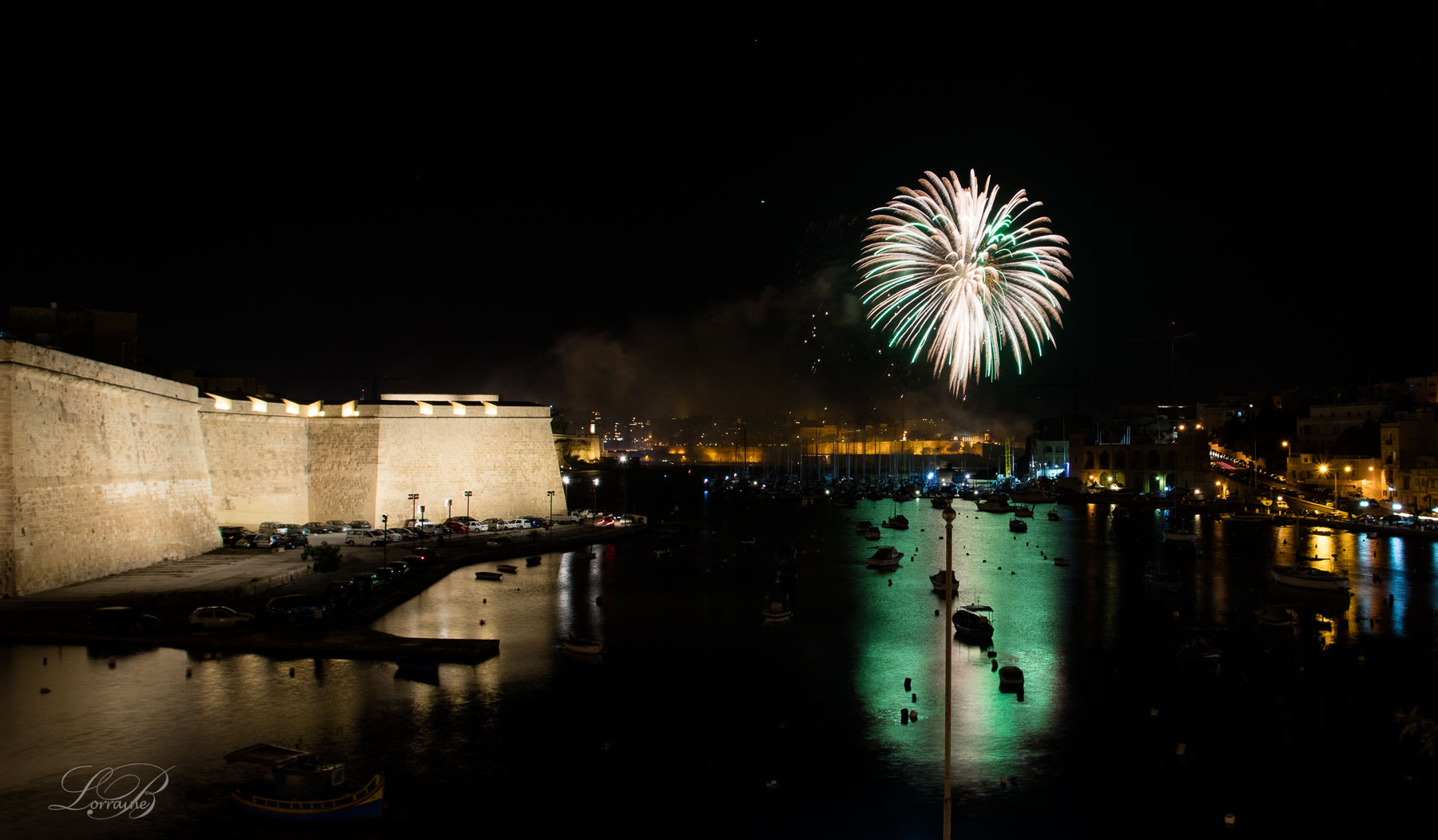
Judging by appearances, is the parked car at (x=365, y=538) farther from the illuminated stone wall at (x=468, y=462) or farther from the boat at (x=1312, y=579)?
the boat at (x=1312, y=579)

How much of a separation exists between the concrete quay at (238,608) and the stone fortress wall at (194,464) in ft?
2.22

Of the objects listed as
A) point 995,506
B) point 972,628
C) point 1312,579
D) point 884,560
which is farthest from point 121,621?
point 995,506

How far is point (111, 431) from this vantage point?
15.5 m

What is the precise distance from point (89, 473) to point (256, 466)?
824 cm

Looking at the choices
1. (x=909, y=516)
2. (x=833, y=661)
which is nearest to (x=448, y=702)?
(x=833, y=661)

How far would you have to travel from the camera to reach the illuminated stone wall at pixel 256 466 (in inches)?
849

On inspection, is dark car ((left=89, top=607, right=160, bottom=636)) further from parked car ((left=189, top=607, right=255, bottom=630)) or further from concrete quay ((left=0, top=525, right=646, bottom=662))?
parked car ((left=189, top=607, right=255, bottom=630))

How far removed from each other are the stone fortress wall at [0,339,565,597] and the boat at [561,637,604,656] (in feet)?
26.6

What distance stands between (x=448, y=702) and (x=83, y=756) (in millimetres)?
3601

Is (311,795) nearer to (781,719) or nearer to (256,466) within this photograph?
(781,719)

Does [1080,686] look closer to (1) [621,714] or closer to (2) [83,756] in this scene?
(1) [621,714]

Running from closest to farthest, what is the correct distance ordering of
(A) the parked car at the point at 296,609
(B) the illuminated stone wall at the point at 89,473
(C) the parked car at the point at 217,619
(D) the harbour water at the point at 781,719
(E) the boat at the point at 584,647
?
1. (D) the harbour water at the point at 781,719
2. (C) the parked car at the point at 217,619
3. (B) the illuminated stone wall at the point at 89,473
4. (E) the boat at the point at 584,647
5. (A) the parked car at the point at 296,609

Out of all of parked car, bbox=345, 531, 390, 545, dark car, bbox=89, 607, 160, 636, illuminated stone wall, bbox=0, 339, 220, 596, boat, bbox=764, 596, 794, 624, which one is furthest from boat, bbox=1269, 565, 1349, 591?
illuminated stone wall, bbox=0, 339, 220, 596

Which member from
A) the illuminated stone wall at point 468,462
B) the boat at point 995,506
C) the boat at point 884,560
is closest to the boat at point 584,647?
the boat at point 884,560
